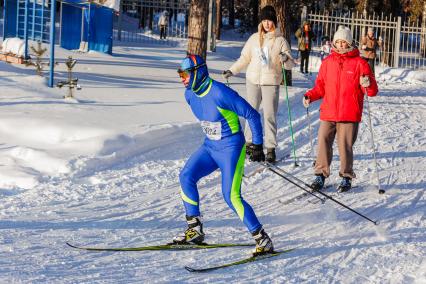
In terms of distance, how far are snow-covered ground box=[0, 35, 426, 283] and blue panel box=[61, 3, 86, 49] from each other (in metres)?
9.09

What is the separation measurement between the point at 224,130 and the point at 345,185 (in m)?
3.10

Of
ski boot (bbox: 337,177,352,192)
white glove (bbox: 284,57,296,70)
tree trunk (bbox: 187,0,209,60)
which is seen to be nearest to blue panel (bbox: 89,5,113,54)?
tree trunk (bbox: 187,0,209,60)

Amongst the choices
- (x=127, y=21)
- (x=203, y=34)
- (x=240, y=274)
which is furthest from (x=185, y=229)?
(x=127, y=21)

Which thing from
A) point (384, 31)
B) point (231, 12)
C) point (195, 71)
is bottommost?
point (195, 71)

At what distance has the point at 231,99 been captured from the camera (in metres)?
6.90

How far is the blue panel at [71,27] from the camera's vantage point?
24.5m

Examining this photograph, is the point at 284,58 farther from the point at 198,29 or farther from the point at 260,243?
Result: the point at 198,29

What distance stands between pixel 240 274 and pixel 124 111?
726cm

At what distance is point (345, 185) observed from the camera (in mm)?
9680

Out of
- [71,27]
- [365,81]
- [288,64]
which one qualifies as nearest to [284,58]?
[288,64]

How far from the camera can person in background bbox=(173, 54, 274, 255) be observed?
6.88 meters

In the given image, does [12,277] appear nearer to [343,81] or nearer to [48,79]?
[343,81]

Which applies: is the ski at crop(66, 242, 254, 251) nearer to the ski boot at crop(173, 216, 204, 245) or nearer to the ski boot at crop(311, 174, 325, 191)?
the ski boot at crop(173, 216, 204, 245)

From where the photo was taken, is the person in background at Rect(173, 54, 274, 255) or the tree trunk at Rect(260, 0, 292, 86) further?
the tree trunk at Rect(260, 0, 292, 86)
